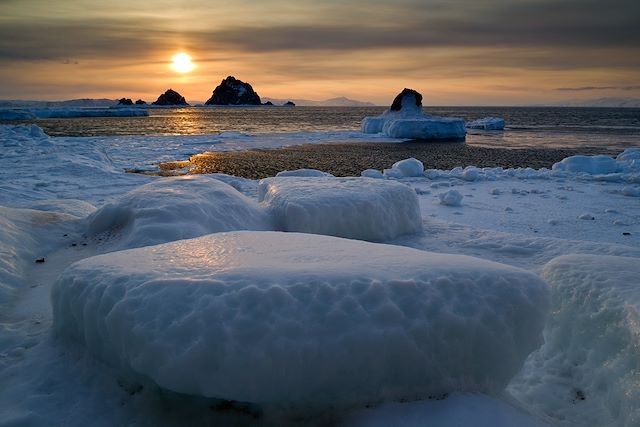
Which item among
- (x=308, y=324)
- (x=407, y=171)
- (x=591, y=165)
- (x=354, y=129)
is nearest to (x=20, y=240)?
(x=308, y=324)

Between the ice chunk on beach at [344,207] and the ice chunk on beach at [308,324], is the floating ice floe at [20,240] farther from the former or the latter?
the ice chunk on beach at [344,207]

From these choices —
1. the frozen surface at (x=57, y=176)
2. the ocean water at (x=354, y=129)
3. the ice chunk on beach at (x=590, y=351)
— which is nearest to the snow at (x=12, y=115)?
the ocean water at (x=354, y=129)

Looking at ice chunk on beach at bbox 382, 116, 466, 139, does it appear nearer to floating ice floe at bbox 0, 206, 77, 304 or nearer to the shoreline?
the shoreline

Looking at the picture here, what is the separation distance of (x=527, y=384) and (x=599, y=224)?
605 centimetres

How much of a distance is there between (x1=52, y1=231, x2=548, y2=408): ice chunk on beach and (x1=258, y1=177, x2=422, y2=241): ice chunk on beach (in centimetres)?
312

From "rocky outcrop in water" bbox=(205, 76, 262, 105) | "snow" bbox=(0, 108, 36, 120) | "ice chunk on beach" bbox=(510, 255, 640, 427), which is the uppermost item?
"rocky outcrop in water" bbox=(205, 76, 262, 105)

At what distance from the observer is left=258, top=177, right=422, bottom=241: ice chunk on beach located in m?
6.25

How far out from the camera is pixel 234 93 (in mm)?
155750

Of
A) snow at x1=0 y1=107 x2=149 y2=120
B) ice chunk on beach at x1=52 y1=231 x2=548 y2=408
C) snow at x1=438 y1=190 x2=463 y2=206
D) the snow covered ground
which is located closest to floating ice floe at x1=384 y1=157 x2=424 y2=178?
snow at x1=438 y1=190 x2=463 y2=206

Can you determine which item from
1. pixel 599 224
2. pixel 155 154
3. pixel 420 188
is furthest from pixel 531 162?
pixel 155 154

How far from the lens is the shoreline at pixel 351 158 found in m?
17.8

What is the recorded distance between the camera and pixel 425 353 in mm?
2553

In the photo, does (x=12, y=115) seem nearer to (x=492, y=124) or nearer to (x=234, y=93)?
(x=492, y=124)

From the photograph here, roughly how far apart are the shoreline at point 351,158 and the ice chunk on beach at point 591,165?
11.1ft
